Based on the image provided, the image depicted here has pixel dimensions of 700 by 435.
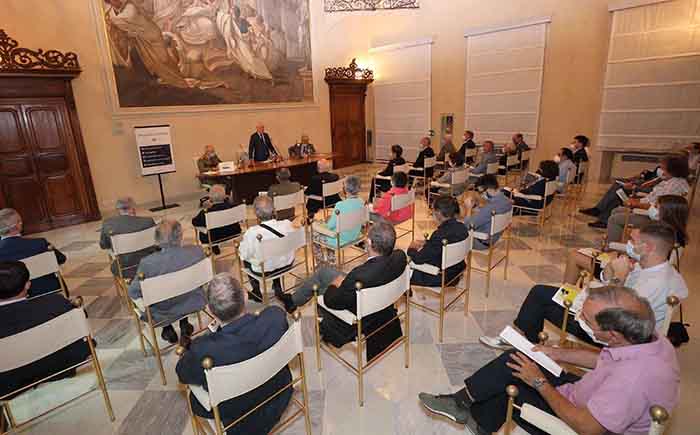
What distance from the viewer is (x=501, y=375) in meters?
1.86

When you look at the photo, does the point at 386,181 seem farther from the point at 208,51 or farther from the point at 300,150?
the point at 208,51

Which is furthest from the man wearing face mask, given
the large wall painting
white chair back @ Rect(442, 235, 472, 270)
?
the large wall painting

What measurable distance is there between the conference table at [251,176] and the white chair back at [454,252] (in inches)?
169

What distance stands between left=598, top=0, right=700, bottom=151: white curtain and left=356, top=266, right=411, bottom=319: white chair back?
7.94 m

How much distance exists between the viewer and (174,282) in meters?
2.43

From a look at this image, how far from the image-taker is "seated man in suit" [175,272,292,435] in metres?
1.61

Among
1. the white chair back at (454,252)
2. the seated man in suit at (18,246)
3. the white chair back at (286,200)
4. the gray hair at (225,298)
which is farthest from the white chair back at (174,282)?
the white chair back at (286,200)

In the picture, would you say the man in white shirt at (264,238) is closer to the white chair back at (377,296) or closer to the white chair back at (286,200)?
the white chair back at (286,200)

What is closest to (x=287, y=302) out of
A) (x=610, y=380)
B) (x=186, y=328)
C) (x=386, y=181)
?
(x=186, y=328)

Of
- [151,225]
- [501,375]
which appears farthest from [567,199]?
[151,225]

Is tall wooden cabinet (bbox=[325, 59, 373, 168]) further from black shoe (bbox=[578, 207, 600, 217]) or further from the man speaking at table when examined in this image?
black shoe (bbox=[578, 207, 600, 217])

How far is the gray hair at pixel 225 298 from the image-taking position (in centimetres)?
177

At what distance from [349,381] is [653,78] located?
28.0ft

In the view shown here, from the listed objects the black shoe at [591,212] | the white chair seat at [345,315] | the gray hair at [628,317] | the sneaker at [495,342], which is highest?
the gray hair at [628,317]
